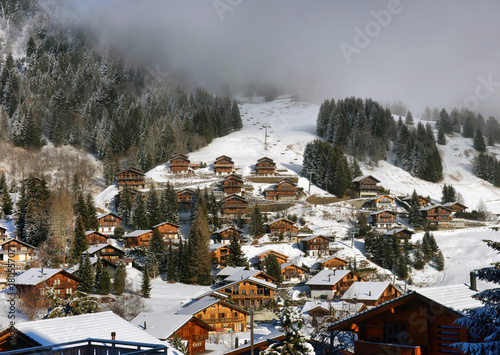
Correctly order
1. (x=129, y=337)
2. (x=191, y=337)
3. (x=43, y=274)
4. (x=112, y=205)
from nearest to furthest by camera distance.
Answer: (x=129, y=337)
(x=191, y=337)
(x=43, y=274)
(x=112, y=205)

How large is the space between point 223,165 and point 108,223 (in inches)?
1343

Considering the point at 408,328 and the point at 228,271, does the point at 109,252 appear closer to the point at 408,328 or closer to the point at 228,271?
the point at 228,271

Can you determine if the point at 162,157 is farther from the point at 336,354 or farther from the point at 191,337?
the point at 336,354

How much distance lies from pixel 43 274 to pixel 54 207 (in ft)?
58.0

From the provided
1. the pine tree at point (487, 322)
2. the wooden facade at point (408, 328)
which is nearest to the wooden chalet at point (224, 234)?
the wooden facade at point (408, 328)

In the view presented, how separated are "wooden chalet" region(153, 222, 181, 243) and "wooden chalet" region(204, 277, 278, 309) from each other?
717 inches

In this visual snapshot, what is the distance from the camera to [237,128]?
14275cm

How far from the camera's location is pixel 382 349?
14.2 metres

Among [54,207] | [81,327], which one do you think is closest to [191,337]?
[81,327]

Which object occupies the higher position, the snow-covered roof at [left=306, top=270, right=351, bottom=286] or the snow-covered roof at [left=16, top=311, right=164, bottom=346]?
the snow-covered roof at [left=16, top=311, right=164, bottom=346]

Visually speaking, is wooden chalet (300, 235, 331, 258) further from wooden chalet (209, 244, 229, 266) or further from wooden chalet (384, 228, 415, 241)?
wooden chalet (209, 244, 229, 266)

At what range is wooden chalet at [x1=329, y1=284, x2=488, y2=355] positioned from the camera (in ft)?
43.9

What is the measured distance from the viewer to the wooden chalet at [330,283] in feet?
179

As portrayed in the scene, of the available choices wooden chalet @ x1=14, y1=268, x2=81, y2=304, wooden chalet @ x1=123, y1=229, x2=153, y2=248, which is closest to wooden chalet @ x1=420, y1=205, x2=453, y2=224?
wooden chalet @ x1=123, y1=229, x2=153, y2=248
